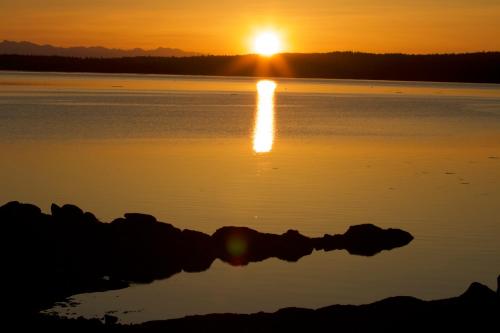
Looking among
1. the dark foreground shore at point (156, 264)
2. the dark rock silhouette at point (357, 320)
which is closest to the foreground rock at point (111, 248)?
the dark foreground shore at point (156, 264)

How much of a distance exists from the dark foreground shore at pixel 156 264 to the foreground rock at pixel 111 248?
0.03 m

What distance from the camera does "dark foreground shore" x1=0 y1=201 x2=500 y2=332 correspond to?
14.2 m

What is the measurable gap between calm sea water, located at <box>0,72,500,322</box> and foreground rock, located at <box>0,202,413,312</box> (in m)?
0.60

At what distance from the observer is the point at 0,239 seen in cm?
1984

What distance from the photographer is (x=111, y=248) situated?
69.7 feet

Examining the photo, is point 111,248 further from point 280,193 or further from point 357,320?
point 280,193

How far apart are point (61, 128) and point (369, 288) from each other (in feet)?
165

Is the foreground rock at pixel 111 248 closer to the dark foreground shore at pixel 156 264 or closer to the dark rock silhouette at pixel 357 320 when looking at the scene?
the dark foreground shore at pixel 156 264

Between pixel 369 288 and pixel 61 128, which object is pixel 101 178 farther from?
pixel 61 128

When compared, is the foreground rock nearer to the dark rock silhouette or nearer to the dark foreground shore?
the dark foreground shore

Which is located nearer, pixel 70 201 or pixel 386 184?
pixel 70 201

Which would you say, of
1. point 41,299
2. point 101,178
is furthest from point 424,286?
point 101,178

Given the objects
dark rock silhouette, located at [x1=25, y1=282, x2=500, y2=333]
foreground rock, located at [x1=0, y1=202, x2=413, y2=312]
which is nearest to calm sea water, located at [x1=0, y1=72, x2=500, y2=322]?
foreground rock, located at [x1=0, y1=202, x2=413, y2=312]

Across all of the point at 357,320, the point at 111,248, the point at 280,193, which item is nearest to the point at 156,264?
the point at 111,248
